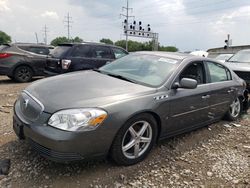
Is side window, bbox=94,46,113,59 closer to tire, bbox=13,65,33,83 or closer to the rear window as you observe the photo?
the rear window

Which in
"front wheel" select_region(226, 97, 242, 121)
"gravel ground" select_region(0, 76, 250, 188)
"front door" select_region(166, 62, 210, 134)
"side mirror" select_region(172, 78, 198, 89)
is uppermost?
"side mirror" select_region(172, 78, 198, 89)

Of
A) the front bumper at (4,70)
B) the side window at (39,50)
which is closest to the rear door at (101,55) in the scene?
the side window at (39,50)

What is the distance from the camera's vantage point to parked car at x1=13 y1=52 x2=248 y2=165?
2598 millimetres

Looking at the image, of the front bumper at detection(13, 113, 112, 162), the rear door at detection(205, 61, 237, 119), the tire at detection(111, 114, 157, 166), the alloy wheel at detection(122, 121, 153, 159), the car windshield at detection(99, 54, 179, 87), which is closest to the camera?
the front bumper at detection(13, 113, 112, 162)

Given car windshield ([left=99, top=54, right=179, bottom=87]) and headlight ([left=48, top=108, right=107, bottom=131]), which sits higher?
car windshield ([left=99, top=54, right=179, bottom=87])

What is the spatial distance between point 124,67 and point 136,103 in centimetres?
122

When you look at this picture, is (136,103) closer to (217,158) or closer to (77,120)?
(77,120)

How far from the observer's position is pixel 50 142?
2.54 m

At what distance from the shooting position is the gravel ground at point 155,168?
2.77m

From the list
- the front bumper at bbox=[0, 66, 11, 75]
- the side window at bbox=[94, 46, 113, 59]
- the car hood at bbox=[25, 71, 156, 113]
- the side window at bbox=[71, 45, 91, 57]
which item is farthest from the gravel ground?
the front bumper at bbox=[0, 66, 11, 75]

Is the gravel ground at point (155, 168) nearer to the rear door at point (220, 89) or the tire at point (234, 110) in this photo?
the rear door at point (220, 89)

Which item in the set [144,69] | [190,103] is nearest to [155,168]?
[190,103]

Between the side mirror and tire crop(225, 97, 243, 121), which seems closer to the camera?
the side mirror

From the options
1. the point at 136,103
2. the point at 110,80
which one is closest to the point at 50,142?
the point at 136,103
